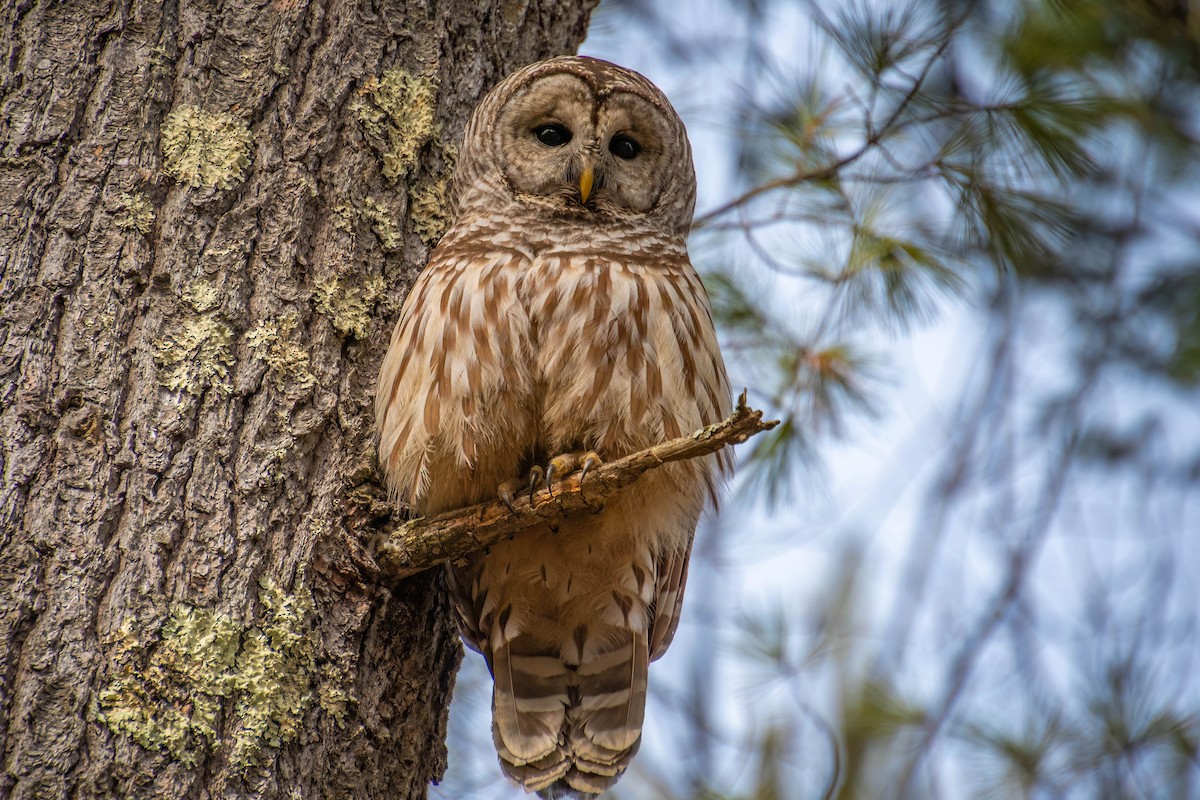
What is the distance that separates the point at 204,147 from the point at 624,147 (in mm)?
1186

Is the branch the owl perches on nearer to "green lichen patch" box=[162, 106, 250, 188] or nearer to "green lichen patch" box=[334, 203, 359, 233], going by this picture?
"green lichen patch" box=[334, 203, 359, 233]

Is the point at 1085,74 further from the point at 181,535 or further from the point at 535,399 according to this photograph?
the point at 181,535

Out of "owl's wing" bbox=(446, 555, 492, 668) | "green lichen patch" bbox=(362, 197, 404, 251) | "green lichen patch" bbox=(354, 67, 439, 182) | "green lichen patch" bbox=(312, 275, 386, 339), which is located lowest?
"owl's wing" bbox=(446, 555, 492, 668)

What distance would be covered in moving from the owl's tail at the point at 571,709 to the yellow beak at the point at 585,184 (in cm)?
107

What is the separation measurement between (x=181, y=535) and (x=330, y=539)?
0.30m

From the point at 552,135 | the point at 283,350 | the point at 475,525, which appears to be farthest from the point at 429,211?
the point at 475,525

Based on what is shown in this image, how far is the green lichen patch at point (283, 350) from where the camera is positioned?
2359 millimetres

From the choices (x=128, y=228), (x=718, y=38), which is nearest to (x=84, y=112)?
(x=128, y=228)

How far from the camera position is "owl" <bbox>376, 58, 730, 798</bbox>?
2.48m

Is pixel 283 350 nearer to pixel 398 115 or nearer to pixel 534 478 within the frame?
pixel 534 478

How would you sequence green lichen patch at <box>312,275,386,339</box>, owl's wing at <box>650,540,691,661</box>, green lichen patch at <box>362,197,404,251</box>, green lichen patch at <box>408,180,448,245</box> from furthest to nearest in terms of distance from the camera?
1. owl's wing at <box>650,540,691,661</box>
2. green lichen patch at <box>408,180,448,245</box>
3. green lichen patch at <box>362,197,404,251</box>
4. green lichen patch at <box>312,275,386,339</box>

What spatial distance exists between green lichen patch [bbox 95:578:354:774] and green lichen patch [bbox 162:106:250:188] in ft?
2.78

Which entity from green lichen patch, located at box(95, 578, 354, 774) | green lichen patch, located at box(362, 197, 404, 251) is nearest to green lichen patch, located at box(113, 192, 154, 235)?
green lichen patch, located at box(362, 197, 404, 251)

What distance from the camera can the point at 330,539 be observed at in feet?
7.68
